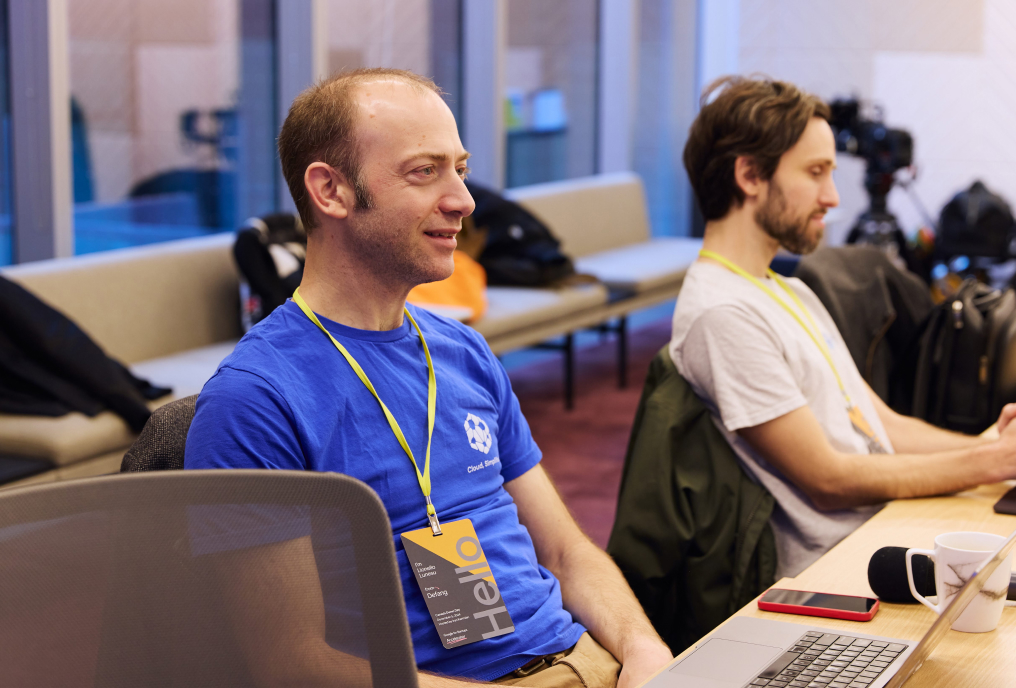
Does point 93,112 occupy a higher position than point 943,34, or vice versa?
point 943,34

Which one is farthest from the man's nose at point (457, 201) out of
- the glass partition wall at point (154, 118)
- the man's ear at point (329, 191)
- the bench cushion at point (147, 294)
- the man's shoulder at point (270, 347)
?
the glass partition wall at point (154, 118)

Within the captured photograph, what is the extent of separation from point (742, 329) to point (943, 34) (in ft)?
22.6

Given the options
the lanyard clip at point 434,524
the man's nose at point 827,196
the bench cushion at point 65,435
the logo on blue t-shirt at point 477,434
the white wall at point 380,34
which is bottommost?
the bench cushion at point 65,435

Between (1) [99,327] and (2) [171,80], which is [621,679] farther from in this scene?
(2) [171,80]

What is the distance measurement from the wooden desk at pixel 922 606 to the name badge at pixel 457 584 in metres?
0.30

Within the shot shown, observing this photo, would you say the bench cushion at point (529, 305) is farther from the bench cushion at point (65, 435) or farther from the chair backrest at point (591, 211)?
the bench cushion at point (65, 435)

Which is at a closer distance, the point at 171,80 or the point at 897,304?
the point at 897,304

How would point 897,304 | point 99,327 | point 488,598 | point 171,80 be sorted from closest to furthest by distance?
point 488,598, point 897,304, point 99,327, point 171,80

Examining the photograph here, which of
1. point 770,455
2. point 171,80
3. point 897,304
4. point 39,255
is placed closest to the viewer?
point 770,455

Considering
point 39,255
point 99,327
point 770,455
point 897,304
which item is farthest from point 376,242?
point 39,255

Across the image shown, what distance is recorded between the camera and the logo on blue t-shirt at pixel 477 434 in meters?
1.36

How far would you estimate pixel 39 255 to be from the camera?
4074mm

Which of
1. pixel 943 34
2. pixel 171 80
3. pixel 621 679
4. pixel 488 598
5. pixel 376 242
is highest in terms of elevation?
pixel 943 34

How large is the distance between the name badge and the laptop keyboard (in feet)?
1.10
